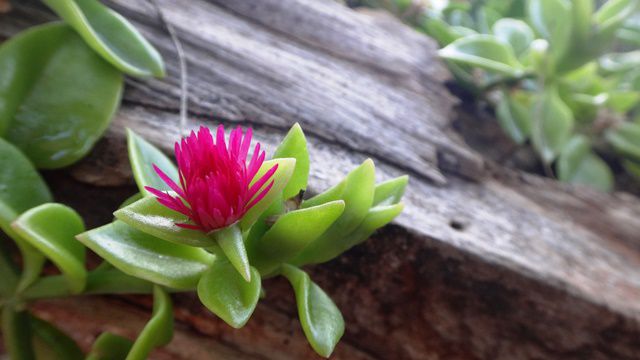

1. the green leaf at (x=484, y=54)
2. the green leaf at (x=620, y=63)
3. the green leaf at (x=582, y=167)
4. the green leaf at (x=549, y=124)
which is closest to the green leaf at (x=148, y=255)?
the green leaf at (x=484, y=54)

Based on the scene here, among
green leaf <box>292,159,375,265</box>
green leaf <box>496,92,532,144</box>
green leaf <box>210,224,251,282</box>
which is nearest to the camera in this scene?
green leaf <box>210,224,251,282</box>

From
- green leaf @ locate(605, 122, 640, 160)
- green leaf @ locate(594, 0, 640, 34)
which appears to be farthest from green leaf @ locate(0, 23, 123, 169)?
green leaf @ locate(605, 122, 640, 160)

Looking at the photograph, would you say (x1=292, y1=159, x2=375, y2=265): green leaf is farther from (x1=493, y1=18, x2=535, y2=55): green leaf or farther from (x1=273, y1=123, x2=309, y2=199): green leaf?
(x1=493, y1=18, x2=535, y2=55): green leaf

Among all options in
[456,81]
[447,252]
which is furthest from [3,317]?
[456,81]

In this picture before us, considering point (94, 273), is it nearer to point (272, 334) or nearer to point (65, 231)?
point (65, 231)

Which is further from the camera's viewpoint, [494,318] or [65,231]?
[494,318]

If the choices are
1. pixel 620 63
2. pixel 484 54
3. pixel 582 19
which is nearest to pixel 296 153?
pixel 484 54
